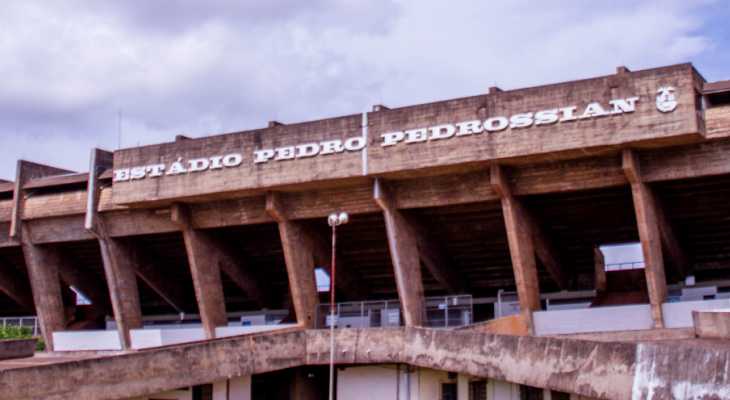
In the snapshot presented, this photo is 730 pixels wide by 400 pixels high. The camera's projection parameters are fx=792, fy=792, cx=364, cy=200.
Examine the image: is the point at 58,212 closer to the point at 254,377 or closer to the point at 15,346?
the point at 15,346

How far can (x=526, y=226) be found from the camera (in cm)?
3384

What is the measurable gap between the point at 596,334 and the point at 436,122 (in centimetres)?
1052

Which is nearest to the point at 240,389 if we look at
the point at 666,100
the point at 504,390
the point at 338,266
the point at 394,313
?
the point at 504,390

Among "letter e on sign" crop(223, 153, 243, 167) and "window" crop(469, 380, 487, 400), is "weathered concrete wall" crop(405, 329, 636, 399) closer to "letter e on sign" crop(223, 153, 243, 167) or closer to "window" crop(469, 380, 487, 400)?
"window" crop(469, 380, 487, 400)

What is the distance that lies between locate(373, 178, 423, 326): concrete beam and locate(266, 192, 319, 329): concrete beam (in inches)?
196

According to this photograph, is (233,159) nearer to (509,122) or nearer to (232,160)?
(232,160)

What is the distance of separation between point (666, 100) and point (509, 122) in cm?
576

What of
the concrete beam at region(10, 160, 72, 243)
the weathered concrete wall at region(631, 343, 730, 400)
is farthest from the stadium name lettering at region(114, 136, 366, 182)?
the weathered concrete wall at region(631, 343, 730, 400)

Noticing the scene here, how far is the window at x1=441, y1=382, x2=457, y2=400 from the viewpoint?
2536 cm

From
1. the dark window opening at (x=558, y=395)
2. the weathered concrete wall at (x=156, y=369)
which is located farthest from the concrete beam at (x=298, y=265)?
the dark window opening at (x=558, y=395)

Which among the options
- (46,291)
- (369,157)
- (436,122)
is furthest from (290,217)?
(46,291)

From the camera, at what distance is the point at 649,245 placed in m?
30.6

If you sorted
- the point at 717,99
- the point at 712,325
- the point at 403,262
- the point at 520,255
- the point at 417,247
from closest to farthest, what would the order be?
the point at 712,325, the point at 717,99, the point at 520,255, the point at 403,262, the point at 417,247

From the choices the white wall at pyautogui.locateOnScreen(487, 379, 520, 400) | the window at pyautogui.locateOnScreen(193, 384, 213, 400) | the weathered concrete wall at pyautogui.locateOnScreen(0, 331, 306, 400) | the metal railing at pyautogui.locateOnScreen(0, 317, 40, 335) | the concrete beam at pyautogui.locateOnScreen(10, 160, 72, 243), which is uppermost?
the concrete beam at pyautogui.locateOnScreen(10, 160, 72, 243)
